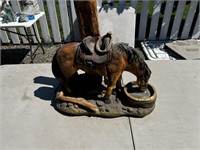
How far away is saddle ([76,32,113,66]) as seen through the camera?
1.54 metres

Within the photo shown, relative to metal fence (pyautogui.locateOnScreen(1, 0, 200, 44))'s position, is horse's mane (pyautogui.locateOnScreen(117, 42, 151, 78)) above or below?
above

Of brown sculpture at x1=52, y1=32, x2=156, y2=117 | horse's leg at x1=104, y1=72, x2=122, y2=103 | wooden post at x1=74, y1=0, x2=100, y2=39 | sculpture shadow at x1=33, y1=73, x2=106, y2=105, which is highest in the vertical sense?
wooden post at x1=74, y1=0, x2=100, y2=39

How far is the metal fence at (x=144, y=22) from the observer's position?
341cm

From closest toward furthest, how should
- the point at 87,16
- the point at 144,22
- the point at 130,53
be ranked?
the point at 130,53 → the point at 87,16 → the point at 144,22

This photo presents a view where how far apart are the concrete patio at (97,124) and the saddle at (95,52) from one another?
1.82ft

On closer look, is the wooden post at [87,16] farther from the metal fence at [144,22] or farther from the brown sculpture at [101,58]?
the metal fence at [144,22]

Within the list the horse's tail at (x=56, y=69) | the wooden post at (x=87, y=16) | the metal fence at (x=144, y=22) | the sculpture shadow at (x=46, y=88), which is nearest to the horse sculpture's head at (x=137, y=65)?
the wooden post at (x=87, y=16)

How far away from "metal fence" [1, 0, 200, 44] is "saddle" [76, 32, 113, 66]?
1.92 meters

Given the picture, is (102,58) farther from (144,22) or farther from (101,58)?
(144,22)

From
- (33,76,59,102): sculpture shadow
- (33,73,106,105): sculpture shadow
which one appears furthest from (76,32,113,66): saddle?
(33,76,59,102): sculpture shadow

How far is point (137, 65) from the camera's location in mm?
1614

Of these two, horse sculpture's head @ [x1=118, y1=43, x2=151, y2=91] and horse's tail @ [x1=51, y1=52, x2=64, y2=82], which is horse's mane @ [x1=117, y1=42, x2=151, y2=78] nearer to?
horse sculpture's head @ [x1=118, y1=43, x2=151, y2=91]

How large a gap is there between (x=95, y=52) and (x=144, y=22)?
2310 mm

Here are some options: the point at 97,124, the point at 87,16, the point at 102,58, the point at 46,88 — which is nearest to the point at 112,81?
the point at 102,58
